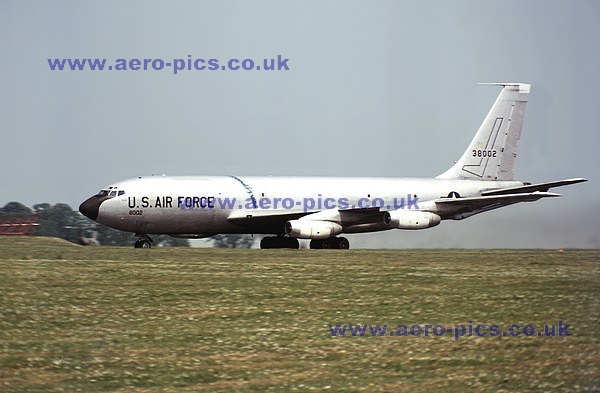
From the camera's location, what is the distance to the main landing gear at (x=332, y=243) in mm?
62194

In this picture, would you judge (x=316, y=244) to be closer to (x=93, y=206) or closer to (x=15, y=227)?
(x=93, y=206)

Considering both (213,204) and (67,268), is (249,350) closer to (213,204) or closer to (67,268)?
(67,268)

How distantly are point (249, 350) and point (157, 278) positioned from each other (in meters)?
11.5

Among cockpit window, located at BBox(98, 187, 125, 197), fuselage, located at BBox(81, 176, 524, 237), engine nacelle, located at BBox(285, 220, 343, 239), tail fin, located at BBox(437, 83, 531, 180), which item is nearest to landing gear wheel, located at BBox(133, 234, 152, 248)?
fuselage, located at BBox(81, 176, 524, 237)

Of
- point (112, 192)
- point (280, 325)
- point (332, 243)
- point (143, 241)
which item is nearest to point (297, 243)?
point (332, 243)

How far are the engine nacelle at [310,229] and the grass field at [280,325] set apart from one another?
62.9 feet

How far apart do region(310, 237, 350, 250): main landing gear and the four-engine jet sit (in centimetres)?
6

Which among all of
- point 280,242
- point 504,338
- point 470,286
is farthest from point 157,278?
point 280,242

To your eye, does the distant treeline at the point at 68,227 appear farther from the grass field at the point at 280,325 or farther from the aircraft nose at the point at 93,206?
the grass field at the point at 280,325

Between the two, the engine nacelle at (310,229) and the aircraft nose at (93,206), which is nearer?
the aircraft nose at (93,206)

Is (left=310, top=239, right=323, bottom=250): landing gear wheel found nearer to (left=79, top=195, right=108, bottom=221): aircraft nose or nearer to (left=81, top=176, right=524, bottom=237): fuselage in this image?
(left=81, top=176, right=524, bottom=237): fuselage

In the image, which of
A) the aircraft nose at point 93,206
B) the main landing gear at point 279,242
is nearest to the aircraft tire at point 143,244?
the aircraft nose at point 93,206

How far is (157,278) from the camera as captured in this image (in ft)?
113

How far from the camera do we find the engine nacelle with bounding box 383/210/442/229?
61531 millimetres
